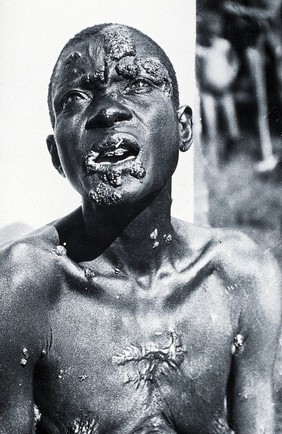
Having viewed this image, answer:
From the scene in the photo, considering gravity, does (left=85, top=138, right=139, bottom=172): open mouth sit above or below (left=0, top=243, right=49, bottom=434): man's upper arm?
above

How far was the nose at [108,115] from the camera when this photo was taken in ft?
5.17

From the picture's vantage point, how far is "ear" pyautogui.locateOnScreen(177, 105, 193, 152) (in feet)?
5.77

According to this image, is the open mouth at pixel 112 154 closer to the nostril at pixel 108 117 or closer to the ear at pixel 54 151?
the nostril at pixel 108 117

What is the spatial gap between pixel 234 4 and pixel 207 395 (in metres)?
1.21

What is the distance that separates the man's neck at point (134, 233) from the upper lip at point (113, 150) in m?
0.11

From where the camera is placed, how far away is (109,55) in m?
1.63

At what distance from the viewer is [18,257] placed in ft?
5.34

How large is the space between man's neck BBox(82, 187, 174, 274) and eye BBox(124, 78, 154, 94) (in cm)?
19

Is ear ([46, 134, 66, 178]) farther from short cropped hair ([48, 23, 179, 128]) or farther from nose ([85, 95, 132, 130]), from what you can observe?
nose ([85, 95, 132, 130])

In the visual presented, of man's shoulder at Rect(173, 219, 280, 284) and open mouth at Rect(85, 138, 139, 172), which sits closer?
open mouth at Rect(85, 138, 139, 172)

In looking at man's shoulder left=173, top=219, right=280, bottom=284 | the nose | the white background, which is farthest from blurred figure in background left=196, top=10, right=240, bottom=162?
the nose

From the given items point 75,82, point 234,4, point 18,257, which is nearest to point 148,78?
point 75,82

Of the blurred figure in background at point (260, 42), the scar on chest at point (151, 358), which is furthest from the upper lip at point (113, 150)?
the blurred figure in background at point (260, 42)

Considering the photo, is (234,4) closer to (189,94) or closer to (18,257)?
Result: (189,94)
